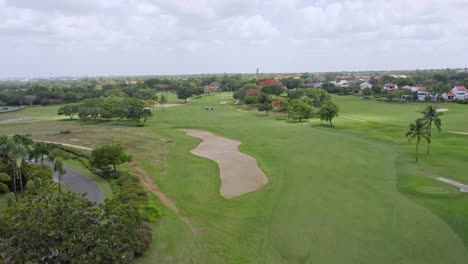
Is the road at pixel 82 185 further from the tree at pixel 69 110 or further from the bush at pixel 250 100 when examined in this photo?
the bush at pixel 250 100

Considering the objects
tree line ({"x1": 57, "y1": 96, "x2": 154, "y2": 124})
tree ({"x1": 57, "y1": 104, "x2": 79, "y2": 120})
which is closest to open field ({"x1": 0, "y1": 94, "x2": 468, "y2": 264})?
tree line ({"x1": 57, "y1": 96, "x2": 154, "y2": 124})

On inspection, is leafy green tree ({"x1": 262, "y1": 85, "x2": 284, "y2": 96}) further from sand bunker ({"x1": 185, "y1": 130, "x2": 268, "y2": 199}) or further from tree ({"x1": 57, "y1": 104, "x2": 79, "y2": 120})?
sand bunker ({"x1": 185, "y1": 130, "x2": 268, "y2": 199})

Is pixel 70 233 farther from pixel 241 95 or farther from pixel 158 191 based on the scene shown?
pixel 241 95

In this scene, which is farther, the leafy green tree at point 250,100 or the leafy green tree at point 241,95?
the leafy green tree at point 241,95

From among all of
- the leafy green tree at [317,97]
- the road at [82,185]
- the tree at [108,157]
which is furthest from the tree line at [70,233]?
the leafy green tree at [317,97]

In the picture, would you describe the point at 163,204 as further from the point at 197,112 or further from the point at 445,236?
the point at 197,112

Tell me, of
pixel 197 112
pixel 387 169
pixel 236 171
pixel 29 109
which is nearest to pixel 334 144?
pixel 387 169
